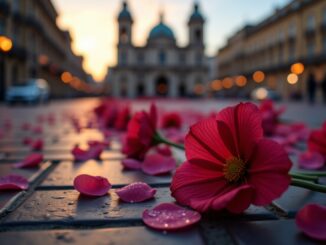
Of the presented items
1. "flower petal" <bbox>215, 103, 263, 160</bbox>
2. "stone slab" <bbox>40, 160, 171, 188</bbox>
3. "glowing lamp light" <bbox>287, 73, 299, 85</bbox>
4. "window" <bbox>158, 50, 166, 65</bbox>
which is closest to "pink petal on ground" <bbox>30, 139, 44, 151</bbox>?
"stone slab" <bbox>40, 160, 171, 188</bbox>

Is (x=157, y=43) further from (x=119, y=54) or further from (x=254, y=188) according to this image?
(x=254, y=188)

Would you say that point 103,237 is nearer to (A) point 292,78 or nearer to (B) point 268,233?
(B) point 268,233

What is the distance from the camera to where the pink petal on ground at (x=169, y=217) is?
102 centimetres

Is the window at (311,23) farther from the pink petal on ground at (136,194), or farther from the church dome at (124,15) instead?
the pink petal on ground at (136,194)

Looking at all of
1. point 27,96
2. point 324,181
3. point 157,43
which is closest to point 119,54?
point 157,43

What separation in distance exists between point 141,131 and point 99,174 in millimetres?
395

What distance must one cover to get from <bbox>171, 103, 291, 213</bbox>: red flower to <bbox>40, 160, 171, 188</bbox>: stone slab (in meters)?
0.53

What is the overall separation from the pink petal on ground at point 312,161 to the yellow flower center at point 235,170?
104cm

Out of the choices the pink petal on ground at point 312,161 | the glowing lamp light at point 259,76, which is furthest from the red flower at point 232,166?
the glowing lamp light at point 259,76

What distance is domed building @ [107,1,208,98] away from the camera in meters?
64.0

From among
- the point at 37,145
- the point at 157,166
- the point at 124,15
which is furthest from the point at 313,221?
the point at 124,15

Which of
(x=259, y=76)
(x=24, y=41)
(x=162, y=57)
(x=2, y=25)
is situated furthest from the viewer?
(x=162, y=57)

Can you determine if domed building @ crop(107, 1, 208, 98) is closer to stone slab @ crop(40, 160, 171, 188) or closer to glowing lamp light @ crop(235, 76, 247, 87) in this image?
glowing lamp light @ crop(235, 76, 247, 87)

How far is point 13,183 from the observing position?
5.01 feet
